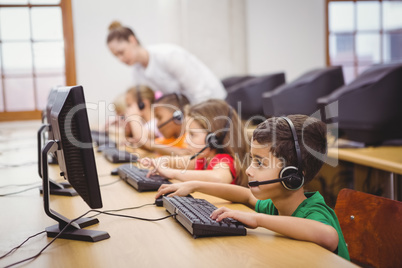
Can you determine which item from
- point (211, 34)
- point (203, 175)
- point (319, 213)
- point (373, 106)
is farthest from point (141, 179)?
point (211, 34)

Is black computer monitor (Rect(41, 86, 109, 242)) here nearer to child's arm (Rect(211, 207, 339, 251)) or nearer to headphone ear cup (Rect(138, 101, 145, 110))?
child's arm (Rect(211, 207, 339, 251))

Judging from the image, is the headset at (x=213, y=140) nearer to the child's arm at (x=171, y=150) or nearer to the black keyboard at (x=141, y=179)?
the black keyboard at (x=141, y=179)

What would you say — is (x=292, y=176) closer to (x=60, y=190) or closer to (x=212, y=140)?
(x=212, y=140)

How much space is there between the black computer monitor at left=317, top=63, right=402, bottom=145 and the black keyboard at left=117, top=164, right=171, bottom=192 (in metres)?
1.19

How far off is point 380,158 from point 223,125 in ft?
2.58

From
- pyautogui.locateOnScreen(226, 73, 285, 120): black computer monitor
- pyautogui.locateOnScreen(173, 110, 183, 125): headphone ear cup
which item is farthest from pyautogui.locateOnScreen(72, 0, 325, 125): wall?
pyautogui.locateOnScreen(173, 110, 183, 125): headphone ear cup

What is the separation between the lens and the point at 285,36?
Result: 17.4 ft

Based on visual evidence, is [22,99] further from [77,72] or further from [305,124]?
[305,124]

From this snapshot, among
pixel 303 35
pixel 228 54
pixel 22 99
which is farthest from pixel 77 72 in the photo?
pixel 303 35

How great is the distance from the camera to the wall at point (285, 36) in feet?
17.1

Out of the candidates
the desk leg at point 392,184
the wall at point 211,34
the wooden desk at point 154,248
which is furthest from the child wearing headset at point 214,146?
the wall at point 211,34

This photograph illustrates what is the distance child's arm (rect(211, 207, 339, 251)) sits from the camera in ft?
3.43

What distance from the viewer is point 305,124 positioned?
3.92 feet

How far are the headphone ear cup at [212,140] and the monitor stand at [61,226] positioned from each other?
73 cm
